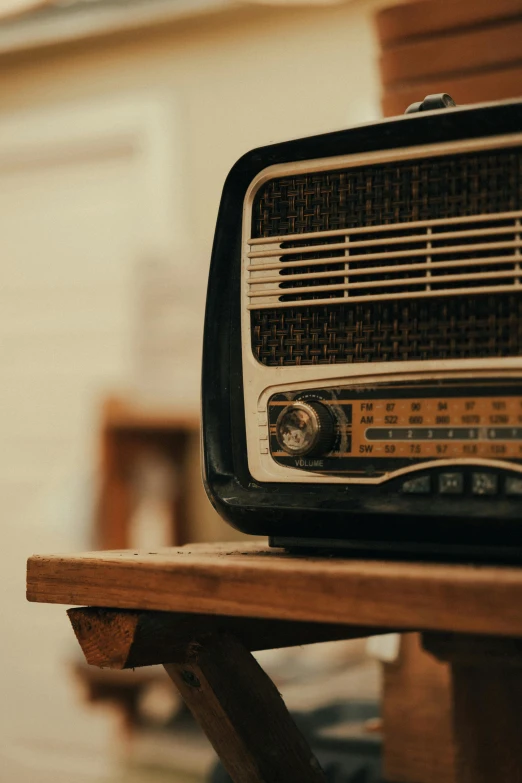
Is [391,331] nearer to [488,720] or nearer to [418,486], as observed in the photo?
[418,486]

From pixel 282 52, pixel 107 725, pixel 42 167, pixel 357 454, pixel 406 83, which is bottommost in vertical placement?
pixel 107 725

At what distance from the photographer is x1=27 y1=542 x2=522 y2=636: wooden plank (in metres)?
0.65

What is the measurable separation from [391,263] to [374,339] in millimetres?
64

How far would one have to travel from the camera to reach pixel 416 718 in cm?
135

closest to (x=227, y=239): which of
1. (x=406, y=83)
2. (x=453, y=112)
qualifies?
(x=453, y=112)

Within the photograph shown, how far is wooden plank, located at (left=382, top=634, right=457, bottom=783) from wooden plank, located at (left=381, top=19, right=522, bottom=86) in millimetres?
728

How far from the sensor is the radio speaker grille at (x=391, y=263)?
31.2 inches

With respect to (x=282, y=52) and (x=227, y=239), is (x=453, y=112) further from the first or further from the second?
(x=282, y=52)

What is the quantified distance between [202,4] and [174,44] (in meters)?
0.23

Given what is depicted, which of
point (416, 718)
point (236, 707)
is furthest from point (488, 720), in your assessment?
point (236, 707)

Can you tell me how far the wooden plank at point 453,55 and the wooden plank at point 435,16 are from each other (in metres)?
0.01

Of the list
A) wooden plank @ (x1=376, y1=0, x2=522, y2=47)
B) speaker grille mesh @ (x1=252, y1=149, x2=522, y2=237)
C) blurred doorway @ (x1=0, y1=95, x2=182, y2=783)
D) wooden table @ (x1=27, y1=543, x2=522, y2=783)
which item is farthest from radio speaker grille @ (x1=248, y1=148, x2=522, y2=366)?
blurred doorway @ (x1=0, y1=95, x2=182, y2=783)

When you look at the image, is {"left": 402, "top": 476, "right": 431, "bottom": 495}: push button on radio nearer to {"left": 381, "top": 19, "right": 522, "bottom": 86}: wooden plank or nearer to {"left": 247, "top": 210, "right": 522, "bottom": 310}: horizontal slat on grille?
{"left": 247, "top": 210, "right": 522, "bottom": 310}: horizontal slat on grille

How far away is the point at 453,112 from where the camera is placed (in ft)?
2.64
